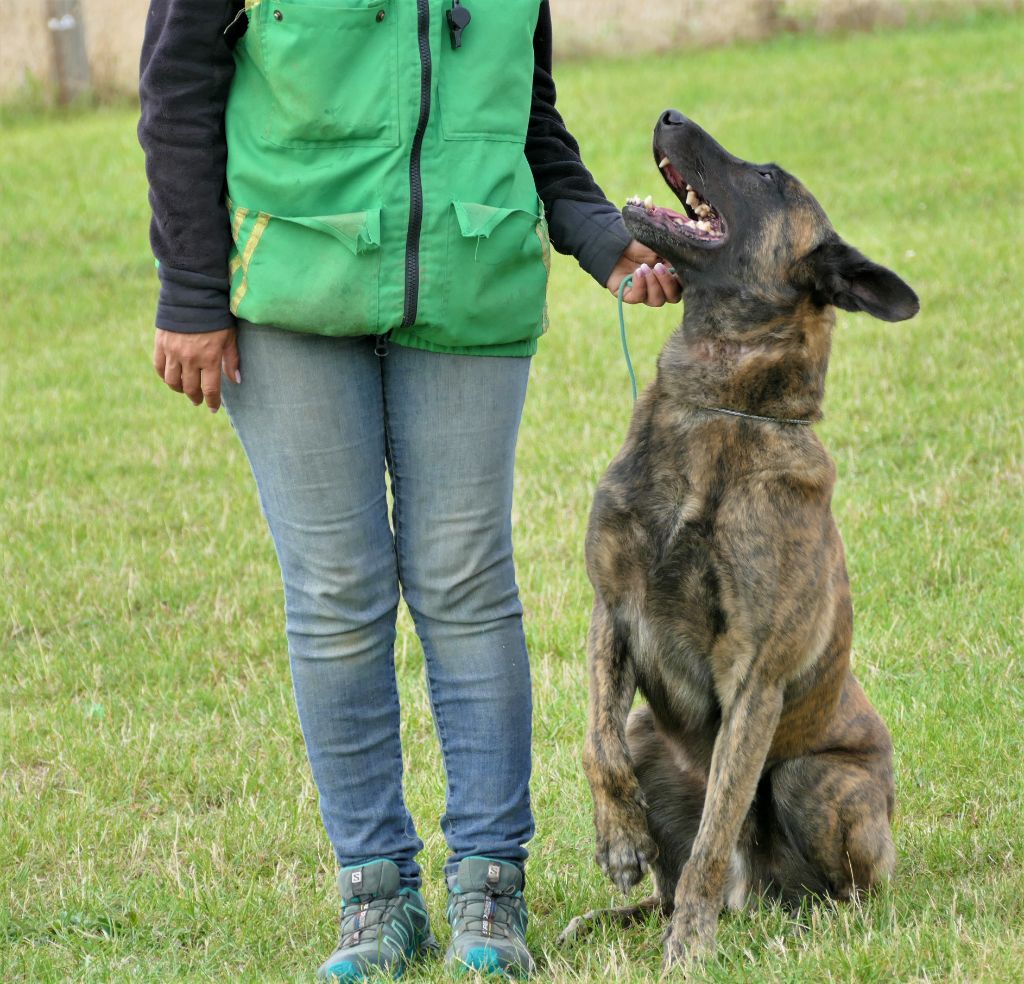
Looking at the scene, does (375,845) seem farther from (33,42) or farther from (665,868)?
(33,42)

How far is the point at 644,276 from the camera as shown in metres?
3.40

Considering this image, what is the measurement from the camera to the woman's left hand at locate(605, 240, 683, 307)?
11.1 feet

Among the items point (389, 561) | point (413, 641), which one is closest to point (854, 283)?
point (389, 561)

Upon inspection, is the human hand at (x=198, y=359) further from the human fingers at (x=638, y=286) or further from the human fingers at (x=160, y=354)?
the human fingers at (x=638, y=286)

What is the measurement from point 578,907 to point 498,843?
464 mm

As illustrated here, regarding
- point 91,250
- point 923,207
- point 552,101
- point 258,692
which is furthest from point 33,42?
point 552,101

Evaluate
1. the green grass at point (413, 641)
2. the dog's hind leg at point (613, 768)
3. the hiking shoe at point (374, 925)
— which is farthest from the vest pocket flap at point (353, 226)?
the green grass at point (413, 641)

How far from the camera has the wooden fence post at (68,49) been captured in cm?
1722

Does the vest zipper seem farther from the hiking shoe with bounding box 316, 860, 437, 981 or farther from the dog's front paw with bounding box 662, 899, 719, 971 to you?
the dog's front paw with bounding box 662, 899, 719, 971

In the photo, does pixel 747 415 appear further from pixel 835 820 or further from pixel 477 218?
pixel 835 820

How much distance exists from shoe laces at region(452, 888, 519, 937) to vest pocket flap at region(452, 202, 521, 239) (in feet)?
4.53

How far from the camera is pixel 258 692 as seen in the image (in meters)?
4.88

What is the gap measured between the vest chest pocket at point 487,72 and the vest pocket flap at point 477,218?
0.13m

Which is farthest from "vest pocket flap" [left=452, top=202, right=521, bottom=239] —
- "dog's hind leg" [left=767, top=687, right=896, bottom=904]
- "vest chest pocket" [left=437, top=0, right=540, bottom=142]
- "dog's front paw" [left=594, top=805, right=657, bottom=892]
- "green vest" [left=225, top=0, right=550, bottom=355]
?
"dog's hind leg" [left=767, top=687, right=896, bottom=904]
